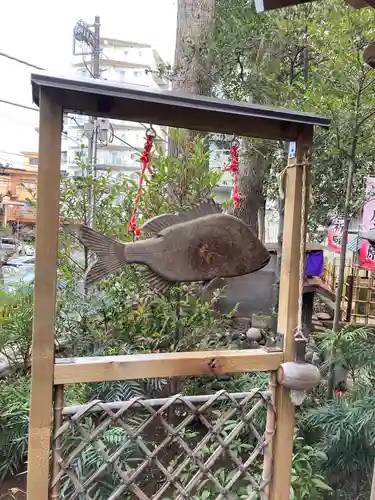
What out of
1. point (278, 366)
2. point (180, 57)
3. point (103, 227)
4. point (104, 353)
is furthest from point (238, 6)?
point (278, 366)

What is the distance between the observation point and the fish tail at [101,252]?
154cm

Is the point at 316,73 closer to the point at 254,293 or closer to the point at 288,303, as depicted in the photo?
the point at 254,293

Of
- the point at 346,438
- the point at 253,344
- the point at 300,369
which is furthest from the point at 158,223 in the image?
the point at 253,344

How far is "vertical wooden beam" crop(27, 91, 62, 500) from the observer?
142 centimetres

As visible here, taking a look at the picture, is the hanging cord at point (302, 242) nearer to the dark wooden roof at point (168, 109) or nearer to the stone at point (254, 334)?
the dark wooden roof at point (168, 109)

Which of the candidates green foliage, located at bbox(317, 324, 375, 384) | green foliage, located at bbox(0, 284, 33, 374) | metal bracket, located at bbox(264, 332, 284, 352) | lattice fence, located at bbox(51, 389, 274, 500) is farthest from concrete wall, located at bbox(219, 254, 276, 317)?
metal bracket, located at bbox(264, 332, 284, 352)

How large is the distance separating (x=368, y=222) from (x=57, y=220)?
173 inches

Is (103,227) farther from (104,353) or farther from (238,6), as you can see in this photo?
(238,6)

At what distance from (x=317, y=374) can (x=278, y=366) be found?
156 millimetres

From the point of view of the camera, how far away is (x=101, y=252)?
1553 millimetres

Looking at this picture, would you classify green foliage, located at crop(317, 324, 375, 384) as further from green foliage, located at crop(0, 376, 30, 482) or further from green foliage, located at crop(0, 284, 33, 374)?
green foliage, located at crop(0, 284, 33, 374)

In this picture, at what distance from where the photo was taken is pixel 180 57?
4309 millimetres

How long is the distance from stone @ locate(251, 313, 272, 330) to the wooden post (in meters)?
2.77

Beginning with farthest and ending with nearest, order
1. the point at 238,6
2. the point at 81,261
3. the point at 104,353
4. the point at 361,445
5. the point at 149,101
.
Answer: the point at 238,6 < the point at 81,261 < the point at 104,353 < the point at 361,445 < the point at 149,101
